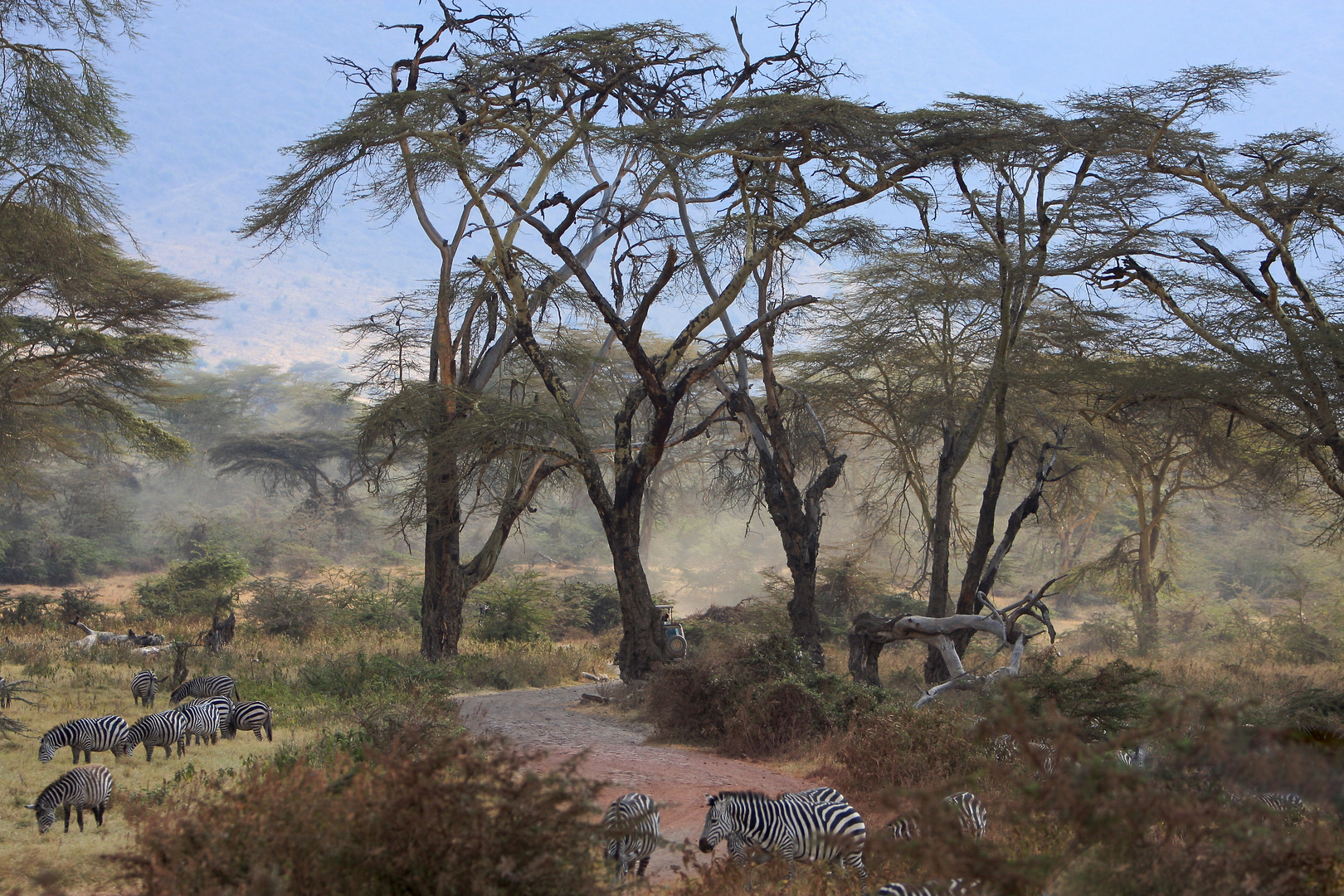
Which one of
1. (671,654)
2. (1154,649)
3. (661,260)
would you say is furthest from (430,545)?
(1154,649)

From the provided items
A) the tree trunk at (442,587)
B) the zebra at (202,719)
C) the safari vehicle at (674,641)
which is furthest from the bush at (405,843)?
the tree trunk at (442,587)

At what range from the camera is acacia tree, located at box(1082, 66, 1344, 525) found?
35.2ft

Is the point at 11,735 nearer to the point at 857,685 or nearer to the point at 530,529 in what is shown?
the point at 857,685

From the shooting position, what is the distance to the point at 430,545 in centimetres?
1338

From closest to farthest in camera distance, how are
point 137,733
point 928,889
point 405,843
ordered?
point 405,843 → point 928,889 → point 137,733

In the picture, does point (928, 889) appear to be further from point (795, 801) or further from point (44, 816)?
point (44, 816)

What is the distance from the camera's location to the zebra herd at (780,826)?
14.3 feet

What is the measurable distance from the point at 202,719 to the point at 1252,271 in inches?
573

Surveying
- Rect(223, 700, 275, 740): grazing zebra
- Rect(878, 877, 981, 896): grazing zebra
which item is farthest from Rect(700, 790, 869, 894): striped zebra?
Rect(223, 700, 275, 740): grazing zebra

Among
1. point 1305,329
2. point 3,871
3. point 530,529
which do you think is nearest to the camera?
point 3,871

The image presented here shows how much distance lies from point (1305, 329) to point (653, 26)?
330 inches

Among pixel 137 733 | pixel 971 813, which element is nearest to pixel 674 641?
pixel 137 733

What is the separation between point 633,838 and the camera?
4.05 metres

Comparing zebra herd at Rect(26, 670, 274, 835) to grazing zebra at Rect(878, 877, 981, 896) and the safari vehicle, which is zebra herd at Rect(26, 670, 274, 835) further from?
the safari vehicle
